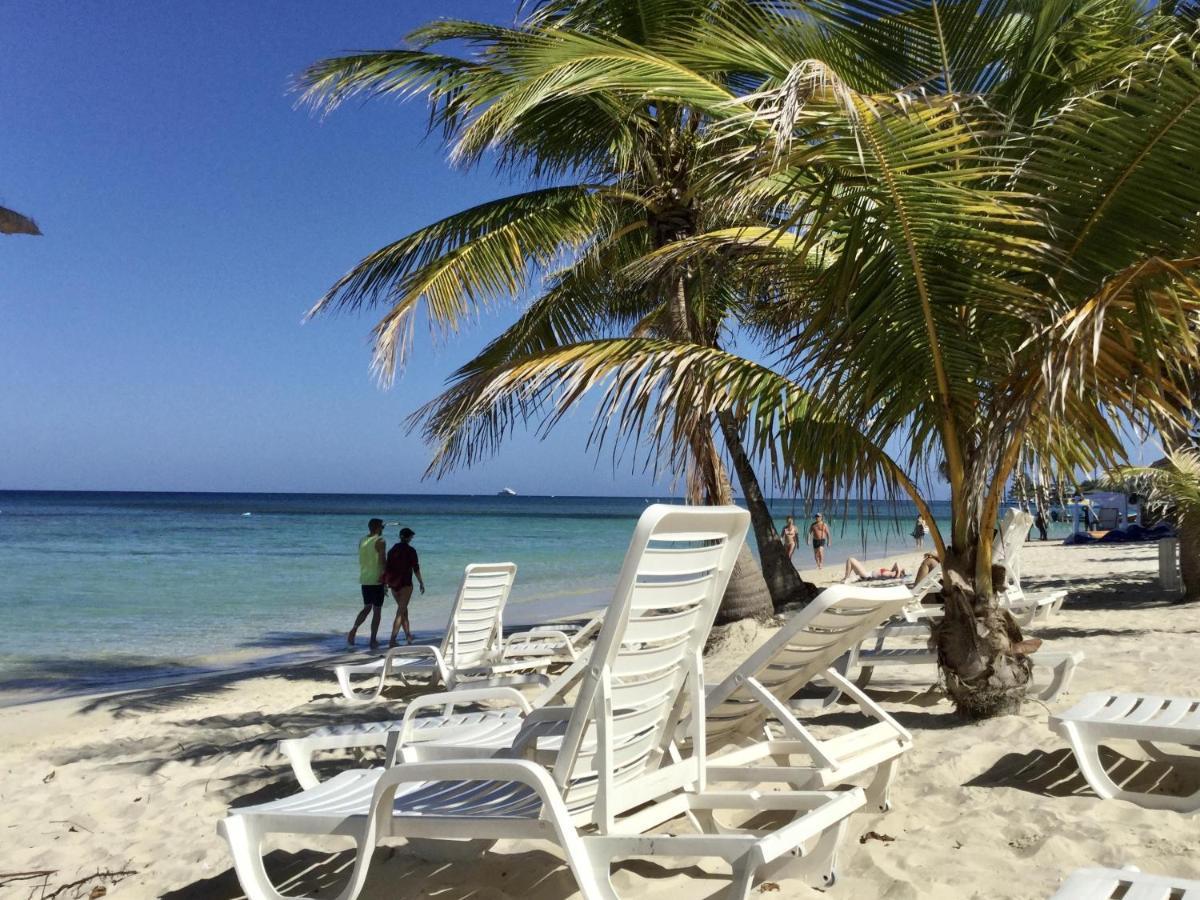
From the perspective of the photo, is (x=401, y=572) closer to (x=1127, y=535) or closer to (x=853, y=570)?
(x=853, y=570)

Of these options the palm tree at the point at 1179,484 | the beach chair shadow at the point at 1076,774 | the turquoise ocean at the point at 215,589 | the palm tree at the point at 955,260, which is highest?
the palm tree at the point at 955,260

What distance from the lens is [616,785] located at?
2533mm

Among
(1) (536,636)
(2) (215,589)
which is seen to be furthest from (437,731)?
(2) (215,589)

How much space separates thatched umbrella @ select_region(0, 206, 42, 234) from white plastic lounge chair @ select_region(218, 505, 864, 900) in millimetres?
7539

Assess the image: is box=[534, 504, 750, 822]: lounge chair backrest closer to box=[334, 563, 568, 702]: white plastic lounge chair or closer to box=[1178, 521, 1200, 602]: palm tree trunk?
box=[334, 563, 568, 702]: white plastic lounge chair

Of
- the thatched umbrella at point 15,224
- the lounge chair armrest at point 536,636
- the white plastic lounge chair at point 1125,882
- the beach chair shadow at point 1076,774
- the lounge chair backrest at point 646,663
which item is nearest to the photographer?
the white plastic lounge chair at point 1125,882

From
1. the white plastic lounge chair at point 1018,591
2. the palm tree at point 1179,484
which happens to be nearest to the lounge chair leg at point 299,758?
the white plastic lounge chair at point 1018,591

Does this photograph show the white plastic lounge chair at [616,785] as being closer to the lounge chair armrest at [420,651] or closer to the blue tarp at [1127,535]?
the lounge chair armrest at [420,651]

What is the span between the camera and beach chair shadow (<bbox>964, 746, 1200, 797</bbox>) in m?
3.81

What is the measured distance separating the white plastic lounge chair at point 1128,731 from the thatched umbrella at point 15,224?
874cm

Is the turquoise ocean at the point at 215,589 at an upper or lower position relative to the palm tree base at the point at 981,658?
lower

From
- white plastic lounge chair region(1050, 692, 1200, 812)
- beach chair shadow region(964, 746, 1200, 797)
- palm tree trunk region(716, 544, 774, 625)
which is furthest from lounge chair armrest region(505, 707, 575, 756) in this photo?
palm tree trunk region(716, 544, 774, 625)

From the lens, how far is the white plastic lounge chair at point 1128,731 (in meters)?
3.42

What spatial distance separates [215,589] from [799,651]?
20928 mm
